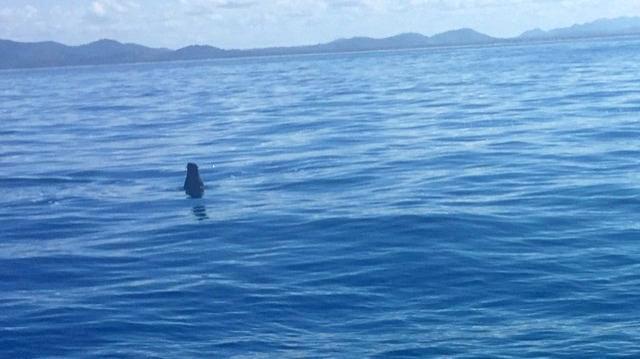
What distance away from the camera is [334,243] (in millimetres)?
18906

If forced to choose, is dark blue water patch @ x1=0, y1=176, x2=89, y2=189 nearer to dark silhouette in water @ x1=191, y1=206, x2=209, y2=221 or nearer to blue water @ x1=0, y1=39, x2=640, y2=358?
blue water @ x1=0, y1=39, x2=640, y2=358

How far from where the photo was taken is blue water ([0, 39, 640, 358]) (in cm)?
1374

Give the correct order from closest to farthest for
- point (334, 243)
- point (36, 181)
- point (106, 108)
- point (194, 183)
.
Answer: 1. point (334, 243)
2. point (194, 183)
3. point (36, 181)
4. point (106, 108)

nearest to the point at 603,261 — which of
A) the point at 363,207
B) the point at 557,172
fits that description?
the point at 363,207

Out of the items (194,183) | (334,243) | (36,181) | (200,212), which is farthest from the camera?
(36,181)

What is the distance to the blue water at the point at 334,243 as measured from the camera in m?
13.7

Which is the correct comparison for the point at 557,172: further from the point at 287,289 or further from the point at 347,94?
the point at 347,94

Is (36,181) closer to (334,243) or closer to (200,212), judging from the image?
(200,212)

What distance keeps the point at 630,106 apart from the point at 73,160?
2269 cm

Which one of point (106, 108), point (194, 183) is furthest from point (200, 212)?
point (106, 108)

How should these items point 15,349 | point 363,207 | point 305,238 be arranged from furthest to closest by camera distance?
1. point 363,207
2. point 305,238
3. point 15,349

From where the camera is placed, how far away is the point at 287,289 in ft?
52.0

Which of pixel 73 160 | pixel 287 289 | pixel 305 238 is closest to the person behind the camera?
pixel 287 289

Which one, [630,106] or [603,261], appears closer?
[603,261]
